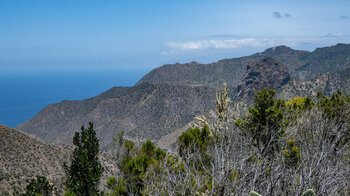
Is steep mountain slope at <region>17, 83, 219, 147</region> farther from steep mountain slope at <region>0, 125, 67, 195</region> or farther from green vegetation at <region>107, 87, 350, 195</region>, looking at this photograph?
green vegetation at <region>107, 87, 350, 195</region>

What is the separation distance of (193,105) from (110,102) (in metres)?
46.2

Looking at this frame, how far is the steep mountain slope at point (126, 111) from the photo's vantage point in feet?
415

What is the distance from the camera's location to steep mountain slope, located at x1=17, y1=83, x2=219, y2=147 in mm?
126375

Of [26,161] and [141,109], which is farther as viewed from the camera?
[141,109]

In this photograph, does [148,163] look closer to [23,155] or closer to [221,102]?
[221,102]

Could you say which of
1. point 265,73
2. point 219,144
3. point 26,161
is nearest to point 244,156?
point 219,144

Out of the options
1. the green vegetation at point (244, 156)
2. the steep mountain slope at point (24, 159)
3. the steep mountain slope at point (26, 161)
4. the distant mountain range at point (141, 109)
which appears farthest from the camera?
the distant mountain range at point (141, 109)

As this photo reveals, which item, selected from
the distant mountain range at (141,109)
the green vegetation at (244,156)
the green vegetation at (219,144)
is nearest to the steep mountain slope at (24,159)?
the green vegetation at (219,144)

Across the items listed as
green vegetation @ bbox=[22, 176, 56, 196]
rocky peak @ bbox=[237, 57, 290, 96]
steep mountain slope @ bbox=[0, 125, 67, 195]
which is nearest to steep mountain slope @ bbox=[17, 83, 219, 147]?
rocky peak @ bbox=[237, 57, 290, 96]

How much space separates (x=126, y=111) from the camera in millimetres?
140250

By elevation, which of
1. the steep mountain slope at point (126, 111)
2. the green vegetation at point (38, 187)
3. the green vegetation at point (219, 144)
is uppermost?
the green vegetation at point (219, 144)

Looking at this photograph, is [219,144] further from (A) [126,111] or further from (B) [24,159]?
(A) [126,111]

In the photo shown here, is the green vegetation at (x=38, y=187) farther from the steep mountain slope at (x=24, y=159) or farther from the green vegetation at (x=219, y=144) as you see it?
the steep mountain slope at (x=24, y=159)

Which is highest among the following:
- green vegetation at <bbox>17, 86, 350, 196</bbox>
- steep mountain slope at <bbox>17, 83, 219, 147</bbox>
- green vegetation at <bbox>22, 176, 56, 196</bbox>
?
green vegetation at <bbox>17, 86, 350, 196</bbox>
